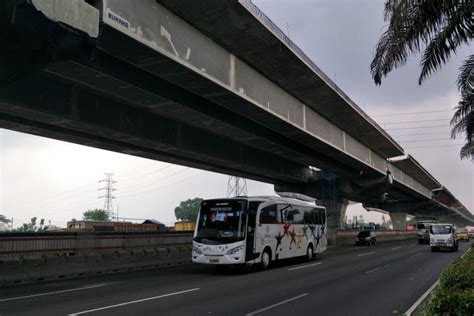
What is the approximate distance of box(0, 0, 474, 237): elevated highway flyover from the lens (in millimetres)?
11219

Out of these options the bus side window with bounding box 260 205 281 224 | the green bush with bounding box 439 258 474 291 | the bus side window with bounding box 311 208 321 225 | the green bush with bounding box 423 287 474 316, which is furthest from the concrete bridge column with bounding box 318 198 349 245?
the green bush with bounding box 423 287 474 316

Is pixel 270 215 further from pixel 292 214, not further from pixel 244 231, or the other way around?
pixel 292 214

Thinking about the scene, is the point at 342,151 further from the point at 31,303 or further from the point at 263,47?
the point at 31,303

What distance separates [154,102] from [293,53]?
610cm

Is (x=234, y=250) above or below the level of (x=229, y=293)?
above

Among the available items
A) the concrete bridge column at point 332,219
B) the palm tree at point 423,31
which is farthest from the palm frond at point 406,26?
the concrete bridge column at point 332,219

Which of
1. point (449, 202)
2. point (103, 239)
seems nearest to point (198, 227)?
point (103, 239)

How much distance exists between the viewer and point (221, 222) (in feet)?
60.6

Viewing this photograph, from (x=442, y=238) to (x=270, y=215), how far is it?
17.9 metres

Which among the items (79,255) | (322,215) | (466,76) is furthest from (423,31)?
(322,215)

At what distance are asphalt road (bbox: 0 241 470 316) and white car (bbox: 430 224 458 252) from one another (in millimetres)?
14550

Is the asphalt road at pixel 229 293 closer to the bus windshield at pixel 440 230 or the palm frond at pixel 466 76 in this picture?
the palm frond at pixel 466 76

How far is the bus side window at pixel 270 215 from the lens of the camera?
19.6 m

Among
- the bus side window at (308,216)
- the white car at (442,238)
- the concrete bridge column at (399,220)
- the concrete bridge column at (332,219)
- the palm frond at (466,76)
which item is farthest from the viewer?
the concrete bridge column at (399,220)
